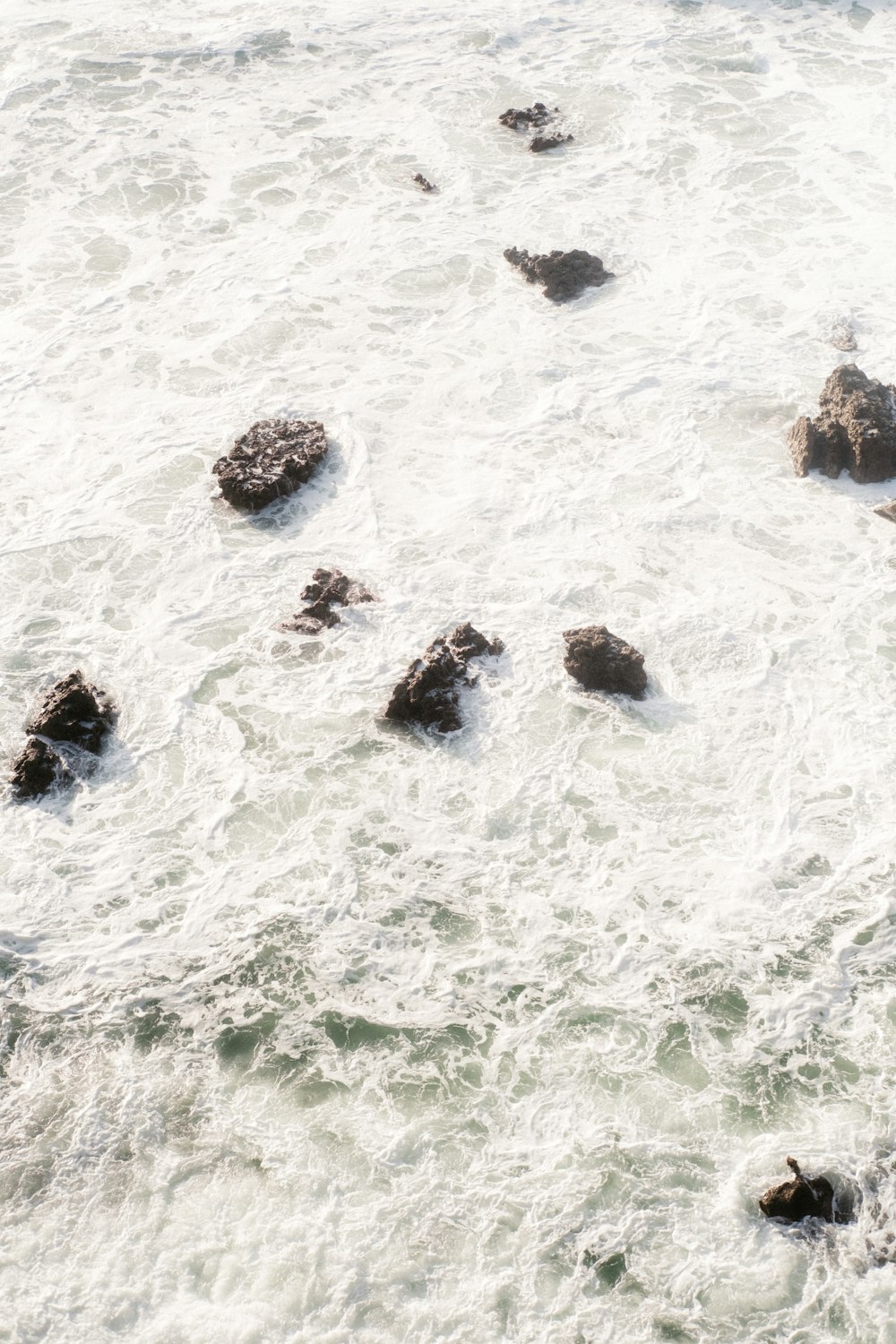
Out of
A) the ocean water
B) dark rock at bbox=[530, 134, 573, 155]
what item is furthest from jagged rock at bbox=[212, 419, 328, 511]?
dark rock at bbox=[530, 134, 573, 155]

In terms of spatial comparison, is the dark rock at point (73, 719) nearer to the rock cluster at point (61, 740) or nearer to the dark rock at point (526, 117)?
the rock cluster at point (61, 740)

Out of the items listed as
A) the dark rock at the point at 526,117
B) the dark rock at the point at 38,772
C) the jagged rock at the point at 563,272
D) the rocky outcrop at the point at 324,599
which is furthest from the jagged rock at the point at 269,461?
the dark rock at the point at 526,117

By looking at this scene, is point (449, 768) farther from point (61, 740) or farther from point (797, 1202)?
point (797, 1202)

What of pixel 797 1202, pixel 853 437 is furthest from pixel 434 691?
pixel 853 437

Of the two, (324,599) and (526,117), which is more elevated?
(526,117)

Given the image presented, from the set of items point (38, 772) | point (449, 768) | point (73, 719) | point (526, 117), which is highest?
point (526, 117)
